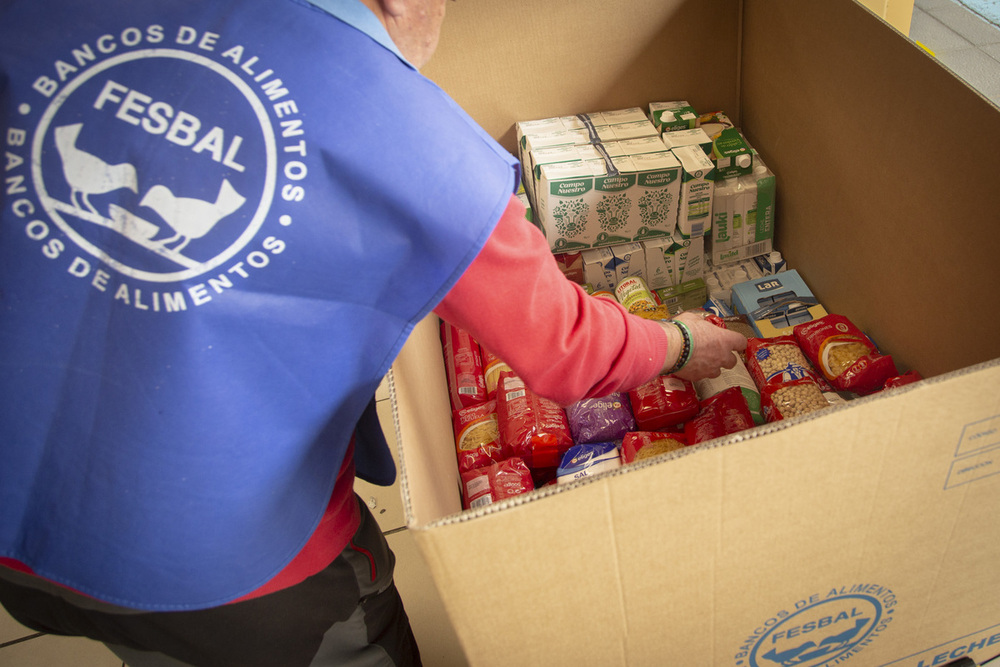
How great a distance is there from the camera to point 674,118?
1.87 metres

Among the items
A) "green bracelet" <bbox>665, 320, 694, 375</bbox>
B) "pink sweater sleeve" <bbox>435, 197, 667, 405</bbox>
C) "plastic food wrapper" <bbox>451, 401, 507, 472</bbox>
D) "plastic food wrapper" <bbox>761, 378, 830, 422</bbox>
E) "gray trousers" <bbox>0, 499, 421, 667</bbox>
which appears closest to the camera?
"pink sweater sleeve" <bbox>435, 197, 667, 405</bbox>

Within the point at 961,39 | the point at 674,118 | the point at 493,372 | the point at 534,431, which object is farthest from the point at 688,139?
the point at 961,39

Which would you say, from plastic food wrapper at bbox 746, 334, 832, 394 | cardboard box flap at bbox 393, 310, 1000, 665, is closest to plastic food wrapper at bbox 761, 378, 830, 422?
plastic food wrapper at bbox 746, 334, 832, 394

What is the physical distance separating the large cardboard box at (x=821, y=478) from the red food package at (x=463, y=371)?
5 cm

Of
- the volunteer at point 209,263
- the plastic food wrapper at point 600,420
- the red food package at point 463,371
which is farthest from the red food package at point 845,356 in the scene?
the volunteer at point 209,263

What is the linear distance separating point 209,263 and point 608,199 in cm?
124

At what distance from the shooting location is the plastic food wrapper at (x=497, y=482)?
52.8 inches

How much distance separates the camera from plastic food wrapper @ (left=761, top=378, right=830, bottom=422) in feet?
4.22

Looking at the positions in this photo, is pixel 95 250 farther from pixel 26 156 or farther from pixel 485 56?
pixel 485 56

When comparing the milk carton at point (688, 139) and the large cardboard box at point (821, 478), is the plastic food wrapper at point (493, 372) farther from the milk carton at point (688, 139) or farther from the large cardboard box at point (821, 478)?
the milk carton at point (688, 139)

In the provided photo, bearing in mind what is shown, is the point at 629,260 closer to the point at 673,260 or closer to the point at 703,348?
the point at 673,260

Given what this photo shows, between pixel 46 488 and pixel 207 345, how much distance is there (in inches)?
9.6

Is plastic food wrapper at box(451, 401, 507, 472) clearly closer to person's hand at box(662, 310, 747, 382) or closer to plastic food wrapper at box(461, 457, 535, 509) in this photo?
plastic food wrapper at box(461, 457, 535, 509)

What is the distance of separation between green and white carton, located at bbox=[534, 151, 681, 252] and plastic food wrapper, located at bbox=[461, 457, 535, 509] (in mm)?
642
